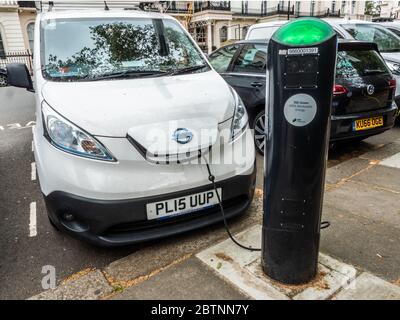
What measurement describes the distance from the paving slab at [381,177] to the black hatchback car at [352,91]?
0.48m

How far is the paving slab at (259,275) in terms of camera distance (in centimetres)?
215

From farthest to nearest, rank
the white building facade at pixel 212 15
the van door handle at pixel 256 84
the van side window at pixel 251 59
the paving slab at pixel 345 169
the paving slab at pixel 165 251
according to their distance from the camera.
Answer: the white building facade at pixel 212 15, the van side window at pixel 251 59, the van door handle at pixel 256 84, the paving slab at pixel 345 169, the paving slab at pixel 165 251

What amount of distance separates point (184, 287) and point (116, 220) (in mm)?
634

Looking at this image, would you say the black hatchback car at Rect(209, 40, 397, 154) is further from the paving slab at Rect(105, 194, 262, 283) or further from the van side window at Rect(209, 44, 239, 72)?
the paving slab at Rect(105, 194, 262, 283)

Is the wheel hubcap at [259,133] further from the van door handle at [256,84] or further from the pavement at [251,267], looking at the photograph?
the pavement at [251,267]

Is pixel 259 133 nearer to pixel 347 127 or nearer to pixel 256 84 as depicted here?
pixel 256 84

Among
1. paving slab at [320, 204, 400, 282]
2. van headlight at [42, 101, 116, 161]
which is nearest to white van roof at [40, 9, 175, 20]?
van headlight at [42, 101, 116, 161]

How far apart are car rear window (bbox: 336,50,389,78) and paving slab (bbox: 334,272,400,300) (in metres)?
2.79

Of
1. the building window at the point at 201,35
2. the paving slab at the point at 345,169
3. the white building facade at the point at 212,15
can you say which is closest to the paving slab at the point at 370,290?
the paving slab at the point at 345,169

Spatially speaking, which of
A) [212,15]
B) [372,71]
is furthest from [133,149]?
[212,15]

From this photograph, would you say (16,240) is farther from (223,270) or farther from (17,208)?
(223,270)

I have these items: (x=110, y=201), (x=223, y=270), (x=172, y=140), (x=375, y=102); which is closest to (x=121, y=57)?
(x=172, y=140)

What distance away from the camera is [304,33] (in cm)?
184

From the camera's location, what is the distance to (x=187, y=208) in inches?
101
